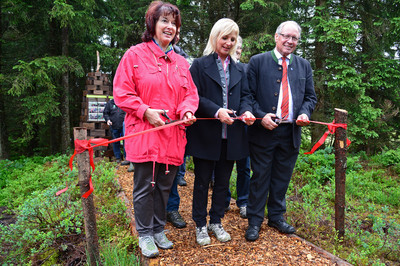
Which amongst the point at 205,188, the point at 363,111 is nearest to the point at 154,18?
the point at 205,188

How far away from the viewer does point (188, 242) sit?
313 centimetres

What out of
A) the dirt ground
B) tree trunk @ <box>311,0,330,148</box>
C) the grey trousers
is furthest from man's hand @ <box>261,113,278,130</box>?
tree trunk @ <box>311,0,330,148</box>

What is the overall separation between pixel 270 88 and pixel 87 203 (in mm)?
2209

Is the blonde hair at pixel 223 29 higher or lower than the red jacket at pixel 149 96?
higher

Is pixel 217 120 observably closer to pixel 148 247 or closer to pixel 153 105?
pixel 153 105

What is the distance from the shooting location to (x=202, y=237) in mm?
3051

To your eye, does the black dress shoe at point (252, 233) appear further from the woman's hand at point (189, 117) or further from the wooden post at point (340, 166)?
the woman's hand at point (189, 117)

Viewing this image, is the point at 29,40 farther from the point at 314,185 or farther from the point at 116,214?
the point at 314,185

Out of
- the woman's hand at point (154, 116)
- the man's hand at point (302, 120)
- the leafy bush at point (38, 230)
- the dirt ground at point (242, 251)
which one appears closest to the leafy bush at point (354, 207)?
the dirt ground at point (242, 251)

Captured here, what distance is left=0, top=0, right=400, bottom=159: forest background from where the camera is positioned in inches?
313

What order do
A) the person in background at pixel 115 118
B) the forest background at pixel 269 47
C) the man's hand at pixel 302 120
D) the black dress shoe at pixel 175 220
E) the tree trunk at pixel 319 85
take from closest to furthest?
1. the man's hand at pixel 302 120
2. the black dress shoe at pixel 175 220
3. the person in background at pixel 115 118
4. the forest background at pixel 269 47
5. the tree trunk at pixel 319 85

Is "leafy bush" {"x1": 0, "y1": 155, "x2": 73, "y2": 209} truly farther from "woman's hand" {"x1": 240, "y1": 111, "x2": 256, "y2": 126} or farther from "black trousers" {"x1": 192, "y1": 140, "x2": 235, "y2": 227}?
"woman's hand" {"x1": 240, "y1": 111, "x2": 256, "y2": 126}

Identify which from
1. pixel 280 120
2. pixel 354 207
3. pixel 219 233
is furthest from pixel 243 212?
pixel 354 207

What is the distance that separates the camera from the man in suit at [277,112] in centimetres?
313
